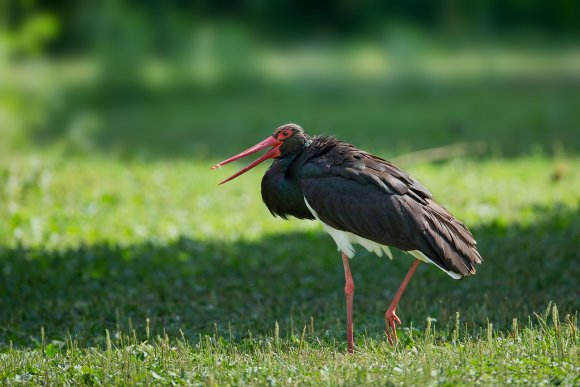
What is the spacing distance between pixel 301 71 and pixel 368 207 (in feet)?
44.6

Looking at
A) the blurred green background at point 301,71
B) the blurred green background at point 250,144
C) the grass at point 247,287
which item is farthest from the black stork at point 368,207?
the blurred green background at point 301,71

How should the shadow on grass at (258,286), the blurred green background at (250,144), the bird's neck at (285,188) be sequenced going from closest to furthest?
1. the bird's neck at (285,188)
2. the shadow on grass at (258,286)
3. the blurred green background at (250,144)

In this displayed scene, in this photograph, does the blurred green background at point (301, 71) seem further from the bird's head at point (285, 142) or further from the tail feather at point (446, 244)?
the tail feather at point (446, 244)

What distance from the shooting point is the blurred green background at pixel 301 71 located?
1411 centimetres

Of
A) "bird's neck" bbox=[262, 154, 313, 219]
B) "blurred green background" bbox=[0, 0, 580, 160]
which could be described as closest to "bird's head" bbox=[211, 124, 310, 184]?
"bird's neck" bbox=[262, 154, 313, 219]

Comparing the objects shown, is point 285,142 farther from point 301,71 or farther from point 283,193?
point 301,71

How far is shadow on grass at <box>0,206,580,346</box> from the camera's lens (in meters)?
6.36

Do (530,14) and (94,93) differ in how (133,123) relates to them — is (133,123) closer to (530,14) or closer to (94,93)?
(94,93)

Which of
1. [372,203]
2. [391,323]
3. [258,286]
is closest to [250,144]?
[258,286]

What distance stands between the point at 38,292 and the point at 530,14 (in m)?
15.2

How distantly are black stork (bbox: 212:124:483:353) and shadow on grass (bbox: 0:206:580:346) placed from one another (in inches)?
22.1

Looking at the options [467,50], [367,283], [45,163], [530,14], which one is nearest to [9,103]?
[45,163]

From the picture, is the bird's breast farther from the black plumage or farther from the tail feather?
the tail feather

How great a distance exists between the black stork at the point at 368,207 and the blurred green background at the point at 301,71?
6862 mm
